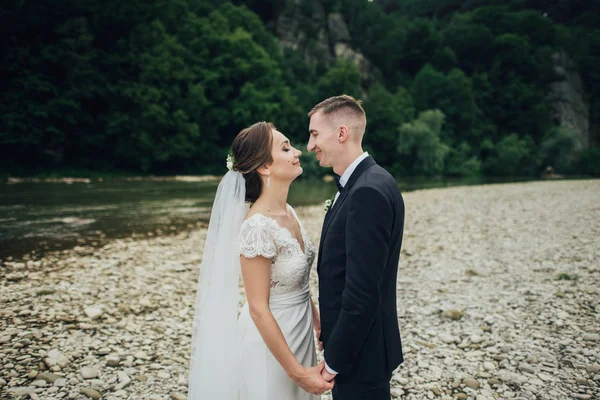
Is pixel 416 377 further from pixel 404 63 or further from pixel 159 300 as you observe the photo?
pixel 404 63

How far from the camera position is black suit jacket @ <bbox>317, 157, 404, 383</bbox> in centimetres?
208

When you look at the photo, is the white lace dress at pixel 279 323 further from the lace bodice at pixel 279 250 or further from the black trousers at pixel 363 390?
the black trousers at pixel 363 390

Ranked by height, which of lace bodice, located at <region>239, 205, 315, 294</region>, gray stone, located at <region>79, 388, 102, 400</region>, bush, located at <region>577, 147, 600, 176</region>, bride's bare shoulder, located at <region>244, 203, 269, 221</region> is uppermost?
bush, located at <region>577, 147, 600, 176</region>

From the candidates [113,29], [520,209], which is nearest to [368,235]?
[520,209]

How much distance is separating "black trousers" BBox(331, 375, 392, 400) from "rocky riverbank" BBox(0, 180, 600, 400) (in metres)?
2.35

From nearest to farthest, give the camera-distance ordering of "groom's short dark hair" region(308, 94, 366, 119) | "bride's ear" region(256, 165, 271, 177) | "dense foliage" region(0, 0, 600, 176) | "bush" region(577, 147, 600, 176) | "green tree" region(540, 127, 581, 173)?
"groom's short dark hair" region(308, 94, 366, 119) → "bride's ear" region(256, 165, 271, 177) → "dense foliage" region(0, 0, 600, 176) → "green tree" region(540, 127, 581, 173) → "bush" region(577, 147, 600, 176)

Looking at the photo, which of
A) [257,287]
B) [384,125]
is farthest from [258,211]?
[384,125]

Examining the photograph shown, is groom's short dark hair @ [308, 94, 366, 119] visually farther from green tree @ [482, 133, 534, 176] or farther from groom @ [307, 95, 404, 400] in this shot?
green tree @ [482, 133, 534, 176]

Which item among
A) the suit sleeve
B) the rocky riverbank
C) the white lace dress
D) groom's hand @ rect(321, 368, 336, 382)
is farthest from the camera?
the rocky riverbank

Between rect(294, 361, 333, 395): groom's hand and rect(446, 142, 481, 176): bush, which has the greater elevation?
rect(446, 142, 481, 176): bush

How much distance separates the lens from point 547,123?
7262 cm

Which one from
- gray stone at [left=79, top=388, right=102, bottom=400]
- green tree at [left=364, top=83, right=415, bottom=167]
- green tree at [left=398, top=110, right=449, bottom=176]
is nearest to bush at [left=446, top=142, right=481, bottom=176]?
green tree at [left=398, top=110, right=449, bottom=176]

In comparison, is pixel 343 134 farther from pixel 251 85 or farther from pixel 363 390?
pixel 251 85

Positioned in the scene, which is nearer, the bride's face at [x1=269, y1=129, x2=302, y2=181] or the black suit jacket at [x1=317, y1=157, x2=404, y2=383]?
the black suit jacket at [x1=317, y1=157, x2=404, y2=383]
